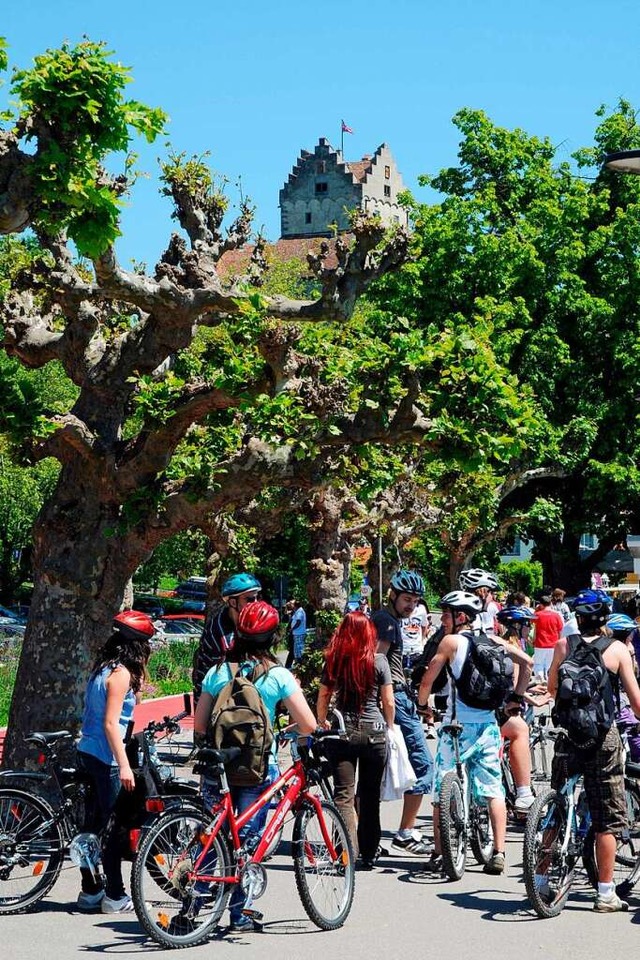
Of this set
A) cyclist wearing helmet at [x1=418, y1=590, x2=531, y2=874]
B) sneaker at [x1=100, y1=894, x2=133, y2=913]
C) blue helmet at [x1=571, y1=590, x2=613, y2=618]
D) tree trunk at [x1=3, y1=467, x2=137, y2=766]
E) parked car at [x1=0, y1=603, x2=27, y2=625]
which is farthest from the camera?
parked car at [x1=0, y1=603, x2=27, y2=625]

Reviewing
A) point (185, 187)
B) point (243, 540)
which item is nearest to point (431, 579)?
point (243, 540)

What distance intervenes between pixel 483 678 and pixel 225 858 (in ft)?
8.04

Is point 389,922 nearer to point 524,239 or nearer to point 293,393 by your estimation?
point 293,393

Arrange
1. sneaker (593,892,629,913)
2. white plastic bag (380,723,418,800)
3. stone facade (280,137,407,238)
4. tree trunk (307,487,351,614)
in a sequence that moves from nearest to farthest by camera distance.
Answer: sneaker (593,892,629,913) < white plastic bag (380,723,418,800) < tree trunk (307,487,351,614) < stone facade (280,137,407,238)

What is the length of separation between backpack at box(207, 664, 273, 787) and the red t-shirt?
535 inches

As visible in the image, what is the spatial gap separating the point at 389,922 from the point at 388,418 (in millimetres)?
5717

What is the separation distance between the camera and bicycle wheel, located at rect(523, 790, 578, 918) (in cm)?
792

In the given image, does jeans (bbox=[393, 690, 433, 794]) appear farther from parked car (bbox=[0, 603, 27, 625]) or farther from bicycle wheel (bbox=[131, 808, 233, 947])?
parked car (bbox=[0, 603, 27, 625])

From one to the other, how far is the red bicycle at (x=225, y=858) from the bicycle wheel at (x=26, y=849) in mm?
1174

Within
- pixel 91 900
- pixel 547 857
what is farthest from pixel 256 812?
pixel 547 857

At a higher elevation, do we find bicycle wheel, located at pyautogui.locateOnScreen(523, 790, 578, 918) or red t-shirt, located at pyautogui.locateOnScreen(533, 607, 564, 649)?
red t-shirt, located at pyautogui.locateOnScreen(533, 607, 564, 649)

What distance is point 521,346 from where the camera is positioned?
36.1 metres

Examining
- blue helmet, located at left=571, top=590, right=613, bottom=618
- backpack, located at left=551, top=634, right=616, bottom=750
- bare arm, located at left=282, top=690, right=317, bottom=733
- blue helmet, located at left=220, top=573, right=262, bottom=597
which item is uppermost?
blue helmet, located at left=220, top=573, right=262, bottom=597

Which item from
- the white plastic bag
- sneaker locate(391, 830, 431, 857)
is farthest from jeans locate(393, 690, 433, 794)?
the white plastic bag
